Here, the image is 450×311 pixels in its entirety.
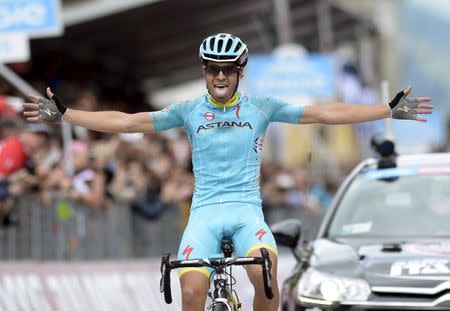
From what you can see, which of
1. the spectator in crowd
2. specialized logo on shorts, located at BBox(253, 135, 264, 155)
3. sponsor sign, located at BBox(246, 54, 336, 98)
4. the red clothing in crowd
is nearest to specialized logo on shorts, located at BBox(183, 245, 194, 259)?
specialized logo on shorts, located at BBox(253, 135, 264, 155)

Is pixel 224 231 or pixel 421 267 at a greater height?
pixel 224 231

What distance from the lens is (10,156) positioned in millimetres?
13977

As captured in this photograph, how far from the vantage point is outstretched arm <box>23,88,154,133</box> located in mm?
7938

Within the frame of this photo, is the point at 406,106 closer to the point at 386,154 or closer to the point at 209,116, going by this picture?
the point at 209,116

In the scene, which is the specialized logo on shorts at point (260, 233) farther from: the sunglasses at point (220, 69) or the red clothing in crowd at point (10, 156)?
the red clothing in crowd at point (10, 156)

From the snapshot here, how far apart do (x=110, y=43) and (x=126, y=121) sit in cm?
2197

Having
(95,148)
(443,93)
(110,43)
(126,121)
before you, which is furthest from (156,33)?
(443,93)

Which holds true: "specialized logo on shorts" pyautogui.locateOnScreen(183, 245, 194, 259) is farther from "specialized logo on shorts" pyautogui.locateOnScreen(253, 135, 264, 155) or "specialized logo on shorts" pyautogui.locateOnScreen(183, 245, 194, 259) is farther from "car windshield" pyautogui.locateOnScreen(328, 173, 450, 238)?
"car windshield" pyautogui.locateOnScreen(328, 173, 450, 238)

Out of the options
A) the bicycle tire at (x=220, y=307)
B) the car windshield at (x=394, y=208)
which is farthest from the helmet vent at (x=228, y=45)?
the car windshield at (x=394, y=208)

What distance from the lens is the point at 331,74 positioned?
2316cm

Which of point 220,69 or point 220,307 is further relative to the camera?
point 220,69

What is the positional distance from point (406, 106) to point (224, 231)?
4.30 feet

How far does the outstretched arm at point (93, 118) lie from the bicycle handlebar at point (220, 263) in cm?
102

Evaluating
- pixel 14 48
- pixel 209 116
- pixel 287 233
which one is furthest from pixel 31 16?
pixel 209 116
